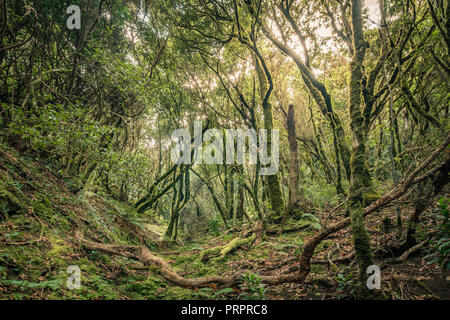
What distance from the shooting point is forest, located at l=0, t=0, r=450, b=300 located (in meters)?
3.10

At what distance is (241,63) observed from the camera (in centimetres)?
1080

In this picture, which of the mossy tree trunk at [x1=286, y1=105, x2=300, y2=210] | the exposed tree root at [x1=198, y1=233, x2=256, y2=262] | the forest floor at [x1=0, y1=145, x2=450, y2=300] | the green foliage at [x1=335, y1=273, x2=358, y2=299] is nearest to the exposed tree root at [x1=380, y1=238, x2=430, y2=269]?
the forest floor at [x1=0, y1=145, x2=450, y2=300]

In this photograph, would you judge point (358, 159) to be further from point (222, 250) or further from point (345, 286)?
point (222, 250)

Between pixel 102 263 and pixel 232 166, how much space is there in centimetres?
601

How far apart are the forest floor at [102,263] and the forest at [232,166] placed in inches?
1.3

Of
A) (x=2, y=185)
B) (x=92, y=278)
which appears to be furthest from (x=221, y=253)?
(x=2, y=185)

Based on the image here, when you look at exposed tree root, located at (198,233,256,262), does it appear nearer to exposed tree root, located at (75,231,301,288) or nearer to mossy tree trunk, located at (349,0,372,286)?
exposed tree root, located at (75,231,301,288)

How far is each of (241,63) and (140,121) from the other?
661cm

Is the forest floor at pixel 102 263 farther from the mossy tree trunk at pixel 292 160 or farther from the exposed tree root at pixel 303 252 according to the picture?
the mossy tree trunk at pixel 292 160

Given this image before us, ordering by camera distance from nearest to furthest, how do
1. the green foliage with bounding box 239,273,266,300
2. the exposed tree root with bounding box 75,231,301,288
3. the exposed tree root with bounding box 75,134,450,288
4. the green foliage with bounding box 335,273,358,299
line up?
the exposed tree root with bounding box 75,134,450,288, the green foliage with bounding box 335,273,358,299, the green foliage with bounding box 239,273,266,300, the exposed tree root with bounding box 75,231,301,288

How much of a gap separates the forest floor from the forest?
33 millimetres

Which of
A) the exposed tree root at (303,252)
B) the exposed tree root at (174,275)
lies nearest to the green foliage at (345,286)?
the exposed tree root at (303,252)

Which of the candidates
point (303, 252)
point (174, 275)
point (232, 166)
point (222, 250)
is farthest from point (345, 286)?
point (232, 166)

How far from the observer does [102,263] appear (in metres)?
4.57
